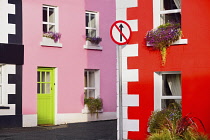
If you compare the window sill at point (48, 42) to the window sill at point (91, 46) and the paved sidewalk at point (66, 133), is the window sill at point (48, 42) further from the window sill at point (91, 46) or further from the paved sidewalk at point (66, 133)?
the paved sidewalk at point (66, 133)

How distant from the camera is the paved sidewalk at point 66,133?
14.1 meters

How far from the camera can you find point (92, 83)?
21.0 meters

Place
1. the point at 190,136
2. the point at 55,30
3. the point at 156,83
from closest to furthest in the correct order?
1. the point at 190,136
2. the point at 156,83
3. the point at 55,30

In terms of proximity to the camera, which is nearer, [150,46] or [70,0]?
[150,46]

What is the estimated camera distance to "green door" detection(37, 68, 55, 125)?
1897cm

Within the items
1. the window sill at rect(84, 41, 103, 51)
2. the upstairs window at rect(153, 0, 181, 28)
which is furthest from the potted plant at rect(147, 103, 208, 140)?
the window sill at rect(84, 41, 103, 51)

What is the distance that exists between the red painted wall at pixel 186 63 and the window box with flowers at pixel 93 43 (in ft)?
27.9

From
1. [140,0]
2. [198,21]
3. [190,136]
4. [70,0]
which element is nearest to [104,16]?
[70,0]

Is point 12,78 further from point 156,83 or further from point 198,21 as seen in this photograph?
point 198,21

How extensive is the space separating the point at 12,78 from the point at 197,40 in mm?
9114

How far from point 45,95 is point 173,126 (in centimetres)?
1047

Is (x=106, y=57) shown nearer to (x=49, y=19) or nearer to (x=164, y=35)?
(x=49, y=19)

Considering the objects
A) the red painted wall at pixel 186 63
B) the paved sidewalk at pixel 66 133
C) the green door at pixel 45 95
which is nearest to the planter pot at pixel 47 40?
the green door at pixel 45 95

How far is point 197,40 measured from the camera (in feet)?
35.5
